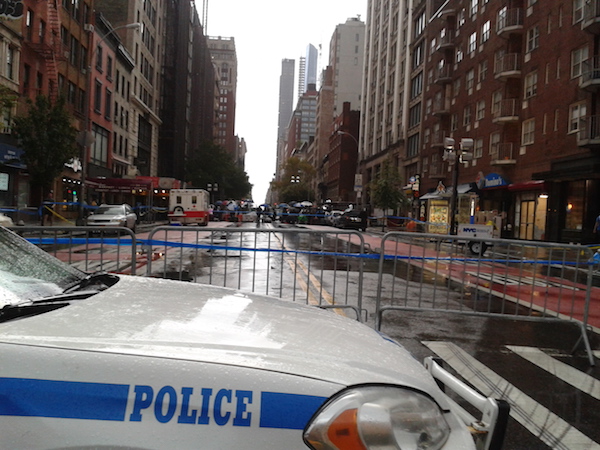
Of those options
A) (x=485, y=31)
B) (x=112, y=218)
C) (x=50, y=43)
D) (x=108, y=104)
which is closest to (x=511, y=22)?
(x=485, y=31)

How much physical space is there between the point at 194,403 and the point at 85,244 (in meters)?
5.04

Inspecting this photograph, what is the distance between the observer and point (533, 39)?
33406mm

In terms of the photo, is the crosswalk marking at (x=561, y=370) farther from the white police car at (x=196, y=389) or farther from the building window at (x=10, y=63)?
the building window at (x=10, y=63)

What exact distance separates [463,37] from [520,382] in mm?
44176

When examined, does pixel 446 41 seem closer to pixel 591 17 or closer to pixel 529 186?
pixel 529 186

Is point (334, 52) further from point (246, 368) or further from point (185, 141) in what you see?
point (246, 368)

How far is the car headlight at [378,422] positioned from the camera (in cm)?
168

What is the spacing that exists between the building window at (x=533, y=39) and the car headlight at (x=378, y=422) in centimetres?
3584

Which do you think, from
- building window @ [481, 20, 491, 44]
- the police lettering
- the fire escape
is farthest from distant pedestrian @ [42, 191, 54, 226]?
building window @ [481, 20, 491, 44]

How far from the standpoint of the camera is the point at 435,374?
276 cm

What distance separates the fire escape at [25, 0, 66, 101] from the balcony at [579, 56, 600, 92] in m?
29.3

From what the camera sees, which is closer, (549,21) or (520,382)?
(520,382)

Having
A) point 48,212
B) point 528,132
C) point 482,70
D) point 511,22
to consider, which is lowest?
point 48,212

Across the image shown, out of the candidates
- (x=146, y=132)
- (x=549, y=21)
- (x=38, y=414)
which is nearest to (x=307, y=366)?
(x=38, y=414)
